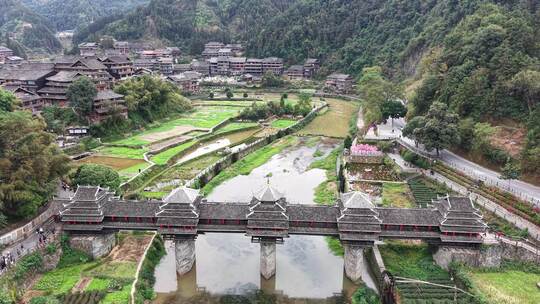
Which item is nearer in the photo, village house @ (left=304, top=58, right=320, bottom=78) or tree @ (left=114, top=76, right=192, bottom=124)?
tree @ (left=114, top=76, right=192, bottom=124)

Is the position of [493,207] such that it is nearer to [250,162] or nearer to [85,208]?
[250,162]

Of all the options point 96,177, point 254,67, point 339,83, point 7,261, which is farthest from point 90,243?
point 254,67

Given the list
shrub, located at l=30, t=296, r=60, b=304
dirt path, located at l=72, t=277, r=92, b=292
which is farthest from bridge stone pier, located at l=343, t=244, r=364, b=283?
shrub, located at l=30, t=296, r=60, b=304

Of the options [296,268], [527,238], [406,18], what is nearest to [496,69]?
[527,238]

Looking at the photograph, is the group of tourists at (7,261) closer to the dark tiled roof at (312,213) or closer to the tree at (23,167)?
the tree at (23,167)

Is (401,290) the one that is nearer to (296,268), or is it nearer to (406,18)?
(296,268)

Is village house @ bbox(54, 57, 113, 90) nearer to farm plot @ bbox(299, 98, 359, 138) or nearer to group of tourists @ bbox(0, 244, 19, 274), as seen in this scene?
farm plot @ bbox(299, 98, 359, 138)

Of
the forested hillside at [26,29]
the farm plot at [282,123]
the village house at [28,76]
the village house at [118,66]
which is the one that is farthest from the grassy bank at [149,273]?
the forested hillside at [26,29]
